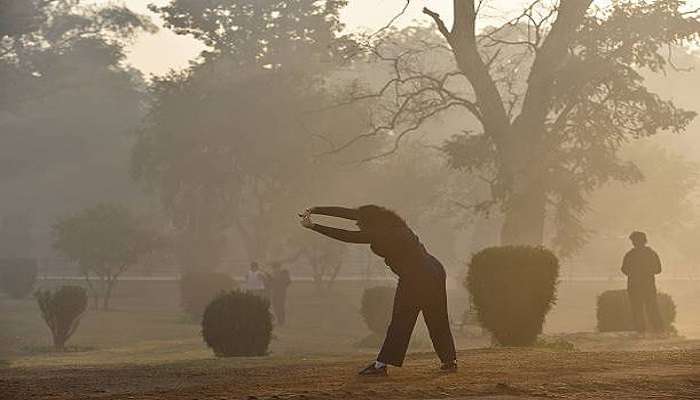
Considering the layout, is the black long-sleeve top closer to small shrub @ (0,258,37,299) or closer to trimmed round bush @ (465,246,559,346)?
trimmed round bush @ (465,246,559,346)

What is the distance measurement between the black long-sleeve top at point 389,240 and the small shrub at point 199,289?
26853 mm

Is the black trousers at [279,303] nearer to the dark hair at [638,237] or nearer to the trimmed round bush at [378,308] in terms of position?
the trimmed round bush at [378,308]

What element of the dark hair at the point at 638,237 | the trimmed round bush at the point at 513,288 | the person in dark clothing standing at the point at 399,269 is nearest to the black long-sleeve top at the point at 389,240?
the person in dark clothing standing at the point at 399,269

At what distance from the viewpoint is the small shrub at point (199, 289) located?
38.2 metres

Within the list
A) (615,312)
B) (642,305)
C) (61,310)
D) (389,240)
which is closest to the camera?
(389,240)

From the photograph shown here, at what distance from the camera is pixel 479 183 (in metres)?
56.9

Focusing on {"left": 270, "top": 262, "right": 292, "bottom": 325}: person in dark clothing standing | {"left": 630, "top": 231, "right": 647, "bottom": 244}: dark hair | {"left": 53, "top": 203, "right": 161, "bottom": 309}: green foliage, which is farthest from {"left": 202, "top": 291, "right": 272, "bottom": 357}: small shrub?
{"left": 53, "top": 203, "right": 161, "bottom": 309}: green foliage

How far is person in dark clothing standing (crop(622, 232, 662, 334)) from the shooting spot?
21359 mm

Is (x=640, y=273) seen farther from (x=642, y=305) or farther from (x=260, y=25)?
(x=260, y=25)

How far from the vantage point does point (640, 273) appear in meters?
21.5

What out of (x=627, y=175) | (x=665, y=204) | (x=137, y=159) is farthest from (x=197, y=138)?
(x=665, y=204)

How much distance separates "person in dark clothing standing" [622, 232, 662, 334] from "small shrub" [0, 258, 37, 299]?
104 feet

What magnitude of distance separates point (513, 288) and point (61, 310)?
13769mm

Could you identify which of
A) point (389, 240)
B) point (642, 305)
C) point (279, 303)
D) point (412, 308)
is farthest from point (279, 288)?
point (389, 240)
